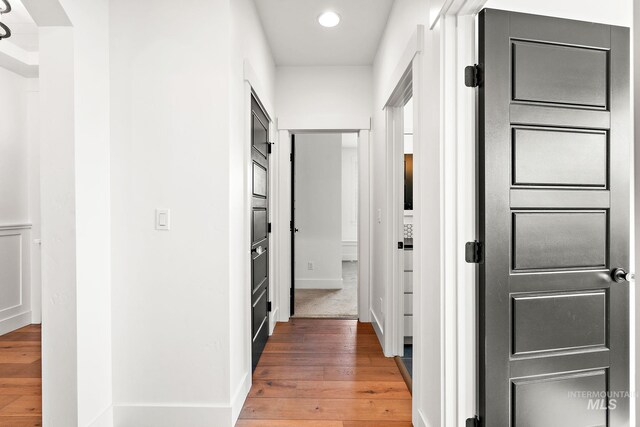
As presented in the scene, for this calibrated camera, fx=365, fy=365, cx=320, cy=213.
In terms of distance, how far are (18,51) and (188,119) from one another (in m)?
2.52

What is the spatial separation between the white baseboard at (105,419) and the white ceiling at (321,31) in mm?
2708

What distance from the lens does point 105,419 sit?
186 centimetres

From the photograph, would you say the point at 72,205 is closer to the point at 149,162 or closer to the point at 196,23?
the point at 149,162

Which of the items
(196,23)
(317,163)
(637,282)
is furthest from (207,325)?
(317,163)

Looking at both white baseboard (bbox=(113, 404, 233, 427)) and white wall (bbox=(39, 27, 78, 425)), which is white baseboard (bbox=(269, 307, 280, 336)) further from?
white wall (bbox=(39, 27, 78, 425))

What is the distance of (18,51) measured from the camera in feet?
10.5

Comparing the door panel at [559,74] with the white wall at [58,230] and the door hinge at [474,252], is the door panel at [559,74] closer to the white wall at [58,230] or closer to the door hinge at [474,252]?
the door hinge at [474,252]

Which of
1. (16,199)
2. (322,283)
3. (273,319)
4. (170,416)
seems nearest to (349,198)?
(322,283)

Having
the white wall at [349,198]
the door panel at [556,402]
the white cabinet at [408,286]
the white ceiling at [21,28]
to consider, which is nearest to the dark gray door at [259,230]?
the white cabinet at [408,286]

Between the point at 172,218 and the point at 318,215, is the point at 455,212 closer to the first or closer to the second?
the point at 172,218

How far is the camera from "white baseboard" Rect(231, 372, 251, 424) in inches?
77.2

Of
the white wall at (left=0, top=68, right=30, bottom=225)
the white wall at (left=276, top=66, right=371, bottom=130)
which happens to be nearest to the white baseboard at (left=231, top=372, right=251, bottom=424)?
the white wall at (left=276, top=66, right=371, bottom=130)

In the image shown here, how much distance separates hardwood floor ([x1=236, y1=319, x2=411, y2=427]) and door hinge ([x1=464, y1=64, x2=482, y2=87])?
175 cm

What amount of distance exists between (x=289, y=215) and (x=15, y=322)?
2.77m
